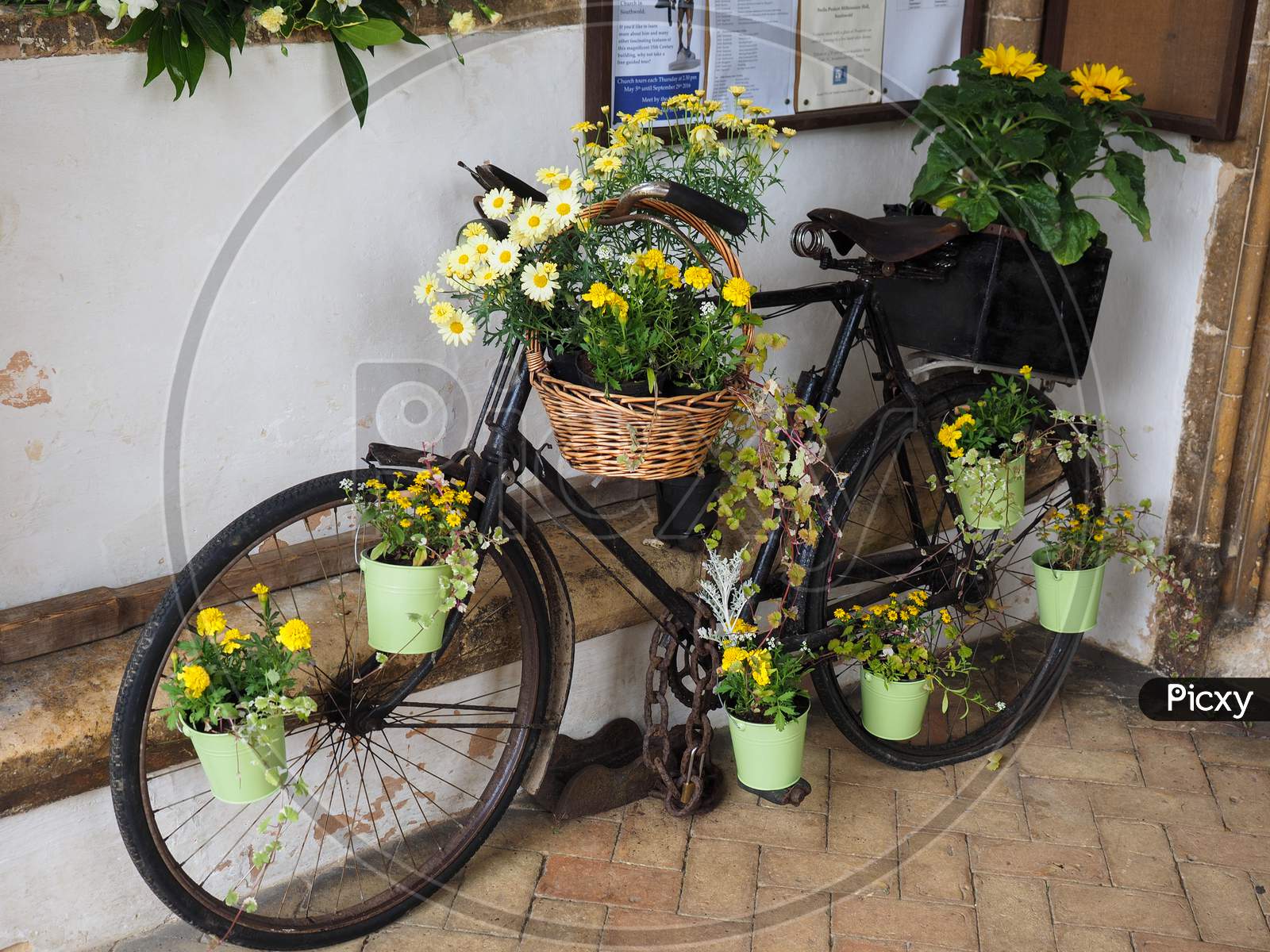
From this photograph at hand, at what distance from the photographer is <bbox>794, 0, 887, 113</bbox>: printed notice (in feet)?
10.1

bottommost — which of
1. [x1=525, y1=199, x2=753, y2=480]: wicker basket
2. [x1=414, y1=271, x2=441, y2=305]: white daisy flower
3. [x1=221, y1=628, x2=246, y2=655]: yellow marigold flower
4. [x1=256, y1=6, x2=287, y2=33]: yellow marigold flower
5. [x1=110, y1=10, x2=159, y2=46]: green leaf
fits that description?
[x1=221, y1=628, x2=246, y2=655]: yellow marigold flower

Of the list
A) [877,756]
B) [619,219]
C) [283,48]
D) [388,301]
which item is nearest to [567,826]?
[877,756]

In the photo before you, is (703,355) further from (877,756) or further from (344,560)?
(877,756)

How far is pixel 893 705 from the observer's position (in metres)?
2.93

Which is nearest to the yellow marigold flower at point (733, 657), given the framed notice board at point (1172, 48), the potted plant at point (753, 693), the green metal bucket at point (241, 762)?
the potted plant at point (753, 693)

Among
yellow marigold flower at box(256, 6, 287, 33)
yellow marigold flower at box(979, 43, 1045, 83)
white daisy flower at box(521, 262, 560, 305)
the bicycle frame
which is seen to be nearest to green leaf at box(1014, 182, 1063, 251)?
yellow marigold flower at box(979, 43, 1045, 83)

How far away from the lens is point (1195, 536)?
342 centimetres

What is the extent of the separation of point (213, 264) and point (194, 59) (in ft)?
1.26

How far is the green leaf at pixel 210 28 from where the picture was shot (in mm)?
2154

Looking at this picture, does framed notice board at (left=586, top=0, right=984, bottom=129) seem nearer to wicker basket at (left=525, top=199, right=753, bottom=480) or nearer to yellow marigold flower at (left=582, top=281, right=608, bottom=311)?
wicker basket at (left=525, top=199, right=753, bottom=480)

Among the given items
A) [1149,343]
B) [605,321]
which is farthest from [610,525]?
[1149,343]

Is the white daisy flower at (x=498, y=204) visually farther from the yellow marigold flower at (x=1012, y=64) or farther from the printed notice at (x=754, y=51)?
the yellow marigold flower at (x=1012, y=64)

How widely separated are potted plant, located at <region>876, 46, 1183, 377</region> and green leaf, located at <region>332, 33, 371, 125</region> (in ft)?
Answer: 4.03

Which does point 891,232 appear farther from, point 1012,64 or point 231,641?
point 231,641
